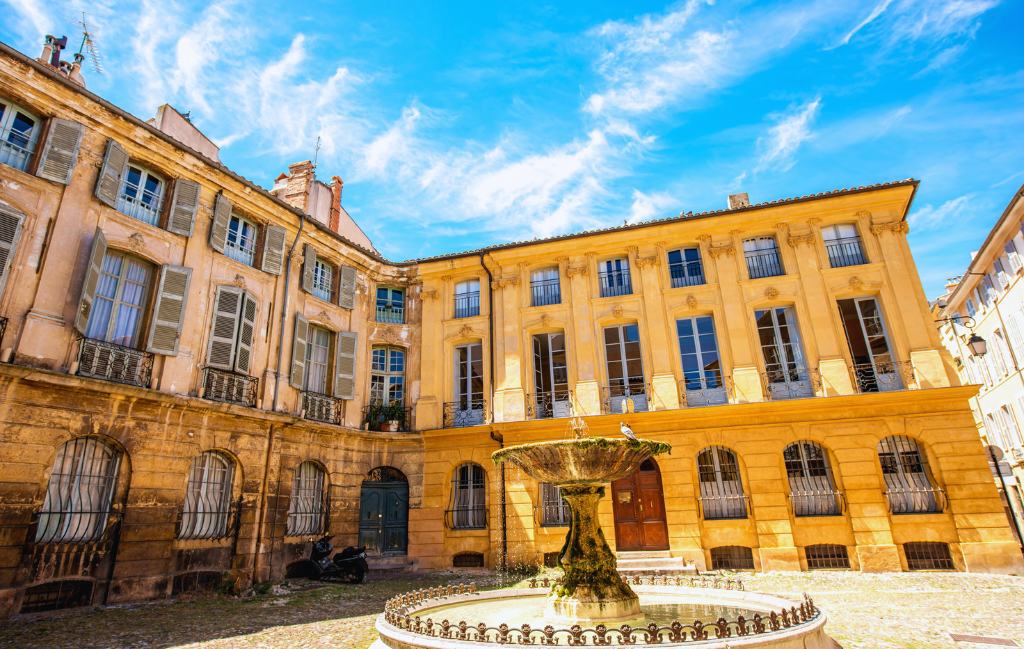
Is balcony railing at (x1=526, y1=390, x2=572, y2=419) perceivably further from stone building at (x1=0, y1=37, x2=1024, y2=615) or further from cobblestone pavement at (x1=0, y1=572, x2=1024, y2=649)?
cobblestone pavement at (x1=0, y1=572, x2=1024, y2=649)

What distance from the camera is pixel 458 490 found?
16422mm

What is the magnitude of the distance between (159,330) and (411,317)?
25.5ft

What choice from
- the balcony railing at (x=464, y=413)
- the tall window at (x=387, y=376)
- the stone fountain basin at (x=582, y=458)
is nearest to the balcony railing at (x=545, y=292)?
the balcony railing at (x=464, y=413)

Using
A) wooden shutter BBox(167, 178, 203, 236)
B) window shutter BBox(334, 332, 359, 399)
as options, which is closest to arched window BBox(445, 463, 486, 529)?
window shutter BBox(334, 332, 359, 399)

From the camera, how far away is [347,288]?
674 inches

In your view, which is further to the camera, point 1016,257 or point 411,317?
point 411,317

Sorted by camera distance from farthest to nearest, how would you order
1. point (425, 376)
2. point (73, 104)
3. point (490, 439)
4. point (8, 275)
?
1. point (425, 376)
2. point (490, 439)
3. point (73, 104)
4. point (8, 275)

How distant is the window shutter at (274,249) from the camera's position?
48.3 feet

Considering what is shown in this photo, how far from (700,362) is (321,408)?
→ 10416 mm

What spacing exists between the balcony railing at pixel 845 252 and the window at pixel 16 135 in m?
18.5

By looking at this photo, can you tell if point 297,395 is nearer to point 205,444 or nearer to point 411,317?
point 205,444

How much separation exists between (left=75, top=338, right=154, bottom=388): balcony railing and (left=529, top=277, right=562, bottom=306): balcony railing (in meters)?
10.2

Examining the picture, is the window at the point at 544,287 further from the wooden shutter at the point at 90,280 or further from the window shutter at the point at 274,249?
the wooden shutter at the point at 90,280

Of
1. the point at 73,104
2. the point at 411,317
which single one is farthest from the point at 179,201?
the point at 411,317
